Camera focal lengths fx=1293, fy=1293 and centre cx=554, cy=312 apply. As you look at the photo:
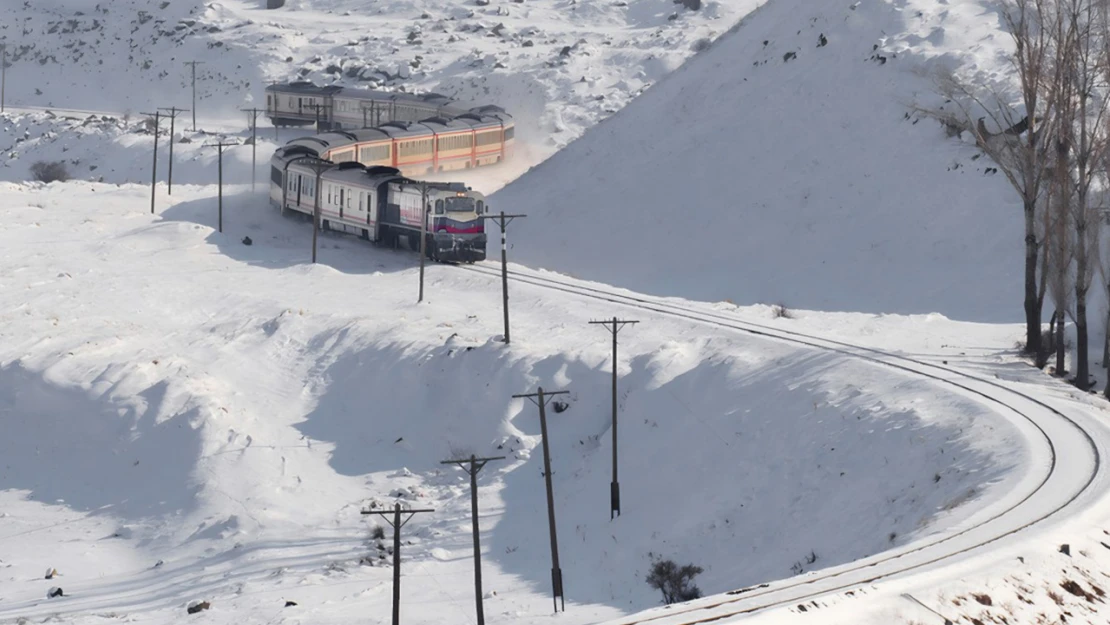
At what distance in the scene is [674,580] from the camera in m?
29.7

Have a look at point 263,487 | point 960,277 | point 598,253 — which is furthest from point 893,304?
point 263,487

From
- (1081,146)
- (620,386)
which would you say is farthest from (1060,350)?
(620,386)

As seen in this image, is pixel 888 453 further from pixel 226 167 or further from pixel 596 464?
pixel 226 167

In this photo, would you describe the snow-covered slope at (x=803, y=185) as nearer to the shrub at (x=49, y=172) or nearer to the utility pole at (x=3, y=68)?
the shrub at (x=49, y=172)

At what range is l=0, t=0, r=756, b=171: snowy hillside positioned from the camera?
99.9 metres

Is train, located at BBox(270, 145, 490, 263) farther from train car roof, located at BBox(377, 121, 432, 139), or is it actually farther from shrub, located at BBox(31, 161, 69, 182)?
shrub, located at BBox(31, 161, 69, 182)

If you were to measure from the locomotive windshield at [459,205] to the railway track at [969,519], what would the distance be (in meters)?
17.0

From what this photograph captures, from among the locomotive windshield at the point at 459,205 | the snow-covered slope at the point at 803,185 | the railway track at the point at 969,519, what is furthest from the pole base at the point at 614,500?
the locomotive windshield at the point at 459,205

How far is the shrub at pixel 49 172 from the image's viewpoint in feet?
299

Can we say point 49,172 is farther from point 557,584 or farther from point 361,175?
point 557,584

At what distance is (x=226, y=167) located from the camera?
279 feet

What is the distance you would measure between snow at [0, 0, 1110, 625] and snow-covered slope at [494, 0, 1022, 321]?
7.7 inches

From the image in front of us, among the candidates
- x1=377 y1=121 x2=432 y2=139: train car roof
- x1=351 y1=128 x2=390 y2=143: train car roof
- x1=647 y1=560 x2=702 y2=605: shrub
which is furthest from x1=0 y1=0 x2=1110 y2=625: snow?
x1=351 y1=128 x2=390 y2=143: train car roof

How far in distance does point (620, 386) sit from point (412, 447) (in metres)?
6.68
